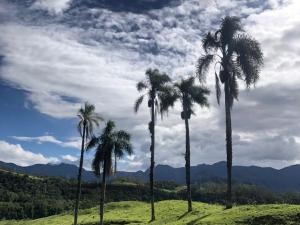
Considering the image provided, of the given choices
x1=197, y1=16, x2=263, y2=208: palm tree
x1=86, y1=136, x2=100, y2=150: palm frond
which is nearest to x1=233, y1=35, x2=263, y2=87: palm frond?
x1=197, y1=16, x2=263, y2=208: palm tree

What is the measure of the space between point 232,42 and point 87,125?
88.0 feet

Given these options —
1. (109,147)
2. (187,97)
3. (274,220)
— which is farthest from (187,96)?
(274,220)

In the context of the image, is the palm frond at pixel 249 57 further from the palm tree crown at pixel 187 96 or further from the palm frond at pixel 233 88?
the palm tree crown at pixel 187 96

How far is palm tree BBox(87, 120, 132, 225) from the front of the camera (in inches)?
2112

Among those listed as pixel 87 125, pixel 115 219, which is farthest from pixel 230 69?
pixel 115 219

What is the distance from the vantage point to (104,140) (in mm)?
54094

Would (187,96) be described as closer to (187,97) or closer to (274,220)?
(187,97)

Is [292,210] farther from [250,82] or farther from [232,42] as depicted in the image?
[232,42]

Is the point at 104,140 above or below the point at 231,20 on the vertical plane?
below

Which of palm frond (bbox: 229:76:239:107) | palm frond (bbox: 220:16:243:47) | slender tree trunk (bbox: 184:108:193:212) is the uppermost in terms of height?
palm frond (bbox: 220:16:243:47)

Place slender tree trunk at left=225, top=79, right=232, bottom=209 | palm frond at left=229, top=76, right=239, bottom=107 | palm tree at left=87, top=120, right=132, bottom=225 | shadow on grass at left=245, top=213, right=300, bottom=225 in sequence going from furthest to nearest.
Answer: palm tree at left=87, top=120, right=132, bottom=225
palm frond at left=229, top=76, right=239, bottom=107
slender tree trunk at left=225, top=79, right=232, bottom=209
shadow on grass at left=245, top=213, right=300, bottom=225

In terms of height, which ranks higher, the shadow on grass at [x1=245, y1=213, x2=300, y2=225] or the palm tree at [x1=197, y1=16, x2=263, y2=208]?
the palm tree at [x1=197, y1=16, x2=263, y2=208]

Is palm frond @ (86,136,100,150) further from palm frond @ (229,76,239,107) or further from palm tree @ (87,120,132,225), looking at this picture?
palm frond @ (229,76,239,107)

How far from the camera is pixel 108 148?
5356 cm
